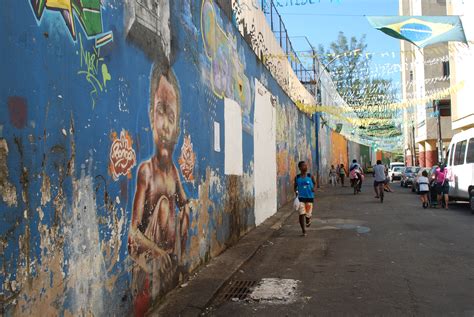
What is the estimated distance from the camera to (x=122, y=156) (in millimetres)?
4938

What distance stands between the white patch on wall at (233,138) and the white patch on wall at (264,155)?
76.5 inches

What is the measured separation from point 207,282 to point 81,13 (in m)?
4.15

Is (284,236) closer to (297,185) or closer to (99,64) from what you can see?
(297,185)

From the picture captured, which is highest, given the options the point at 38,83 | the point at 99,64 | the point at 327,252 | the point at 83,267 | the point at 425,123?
the point at 425,123

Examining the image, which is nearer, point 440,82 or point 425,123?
point 440,82

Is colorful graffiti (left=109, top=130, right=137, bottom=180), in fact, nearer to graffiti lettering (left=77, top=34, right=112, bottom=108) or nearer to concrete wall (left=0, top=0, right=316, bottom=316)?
concrete wall (left=0, top=0, right=316, bottom=316)

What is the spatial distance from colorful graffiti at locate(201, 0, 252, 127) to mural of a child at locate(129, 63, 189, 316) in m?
2.09

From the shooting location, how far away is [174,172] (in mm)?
6535

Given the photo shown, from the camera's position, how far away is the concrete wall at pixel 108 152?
3.30 metres

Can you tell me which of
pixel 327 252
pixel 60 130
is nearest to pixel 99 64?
pixel 60 130

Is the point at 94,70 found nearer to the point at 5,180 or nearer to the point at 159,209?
the point at 5,180

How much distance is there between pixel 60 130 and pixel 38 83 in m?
0.42

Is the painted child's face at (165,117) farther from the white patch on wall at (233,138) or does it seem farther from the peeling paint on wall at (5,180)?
the white patch on wall at (233,138)

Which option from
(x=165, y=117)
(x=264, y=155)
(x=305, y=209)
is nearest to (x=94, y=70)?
(x=165, y=117)
